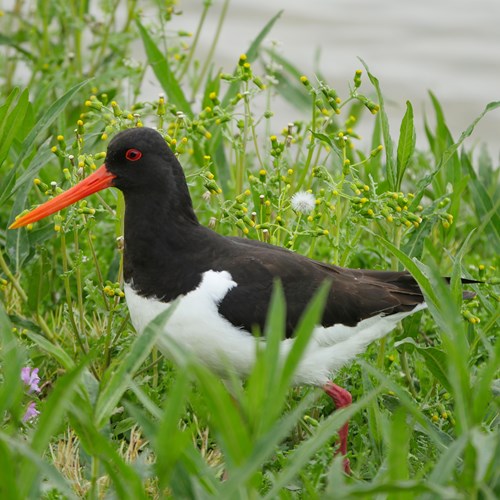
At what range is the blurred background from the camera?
31.1 ft

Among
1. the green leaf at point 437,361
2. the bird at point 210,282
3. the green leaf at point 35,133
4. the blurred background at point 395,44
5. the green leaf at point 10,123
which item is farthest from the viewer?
the blurred background at point 395,44

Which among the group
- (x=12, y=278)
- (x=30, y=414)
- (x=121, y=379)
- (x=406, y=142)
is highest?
(x=406, y=142)

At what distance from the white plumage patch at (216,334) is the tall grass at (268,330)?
0.18 m

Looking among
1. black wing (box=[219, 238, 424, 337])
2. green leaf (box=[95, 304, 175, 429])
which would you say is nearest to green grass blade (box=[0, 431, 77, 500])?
green leaf (box=[95, 304, 175, 429])

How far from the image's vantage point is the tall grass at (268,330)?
2885mm

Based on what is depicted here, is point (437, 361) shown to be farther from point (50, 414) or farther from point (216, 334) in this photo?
point (50, 414)

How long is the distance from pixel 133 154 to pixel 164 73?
5.03 ft

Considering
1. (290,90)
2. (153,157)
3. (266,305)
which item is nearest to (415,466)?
(266,305)

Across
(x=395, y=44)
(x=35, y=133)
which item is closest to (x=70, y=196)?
(x=35, y=133)

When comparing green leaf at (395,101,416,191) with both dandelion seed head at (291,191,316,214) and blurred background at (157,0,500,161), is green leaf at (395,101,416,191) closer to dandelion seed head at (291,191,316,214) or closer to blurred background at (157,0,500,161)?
dandelion seed head at (291,191,316,214)

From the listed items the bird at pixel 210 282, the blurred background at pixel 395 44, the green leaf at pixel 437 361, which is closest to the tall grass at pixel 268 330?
the green leaf at pixel 437 361

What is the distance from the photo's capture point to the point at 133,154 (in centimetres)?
438

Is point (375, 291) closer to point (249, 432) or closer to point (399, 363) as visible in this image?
point (399, 363)

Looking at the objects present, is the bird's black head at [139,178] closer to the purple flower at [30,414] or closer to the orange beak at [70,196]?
the orange beak at [70,196]
